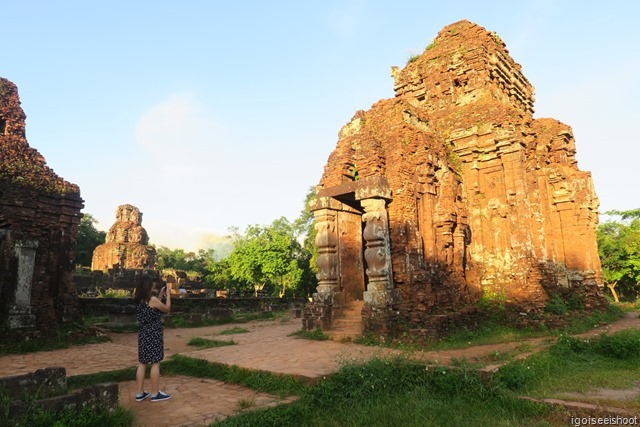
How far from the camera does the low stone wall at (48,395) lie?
3494 mm

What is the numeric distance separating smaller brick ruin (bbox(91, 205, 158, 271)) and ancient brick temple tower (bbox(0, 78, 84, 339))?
14.3m

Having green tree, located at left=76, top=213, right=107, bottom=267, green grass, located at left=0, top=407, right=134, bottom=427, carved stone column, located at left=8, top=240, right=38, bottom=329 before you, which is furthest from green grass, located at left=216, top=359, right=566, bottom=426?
green tree, located at left=76, top=213, right=107, bottom=267

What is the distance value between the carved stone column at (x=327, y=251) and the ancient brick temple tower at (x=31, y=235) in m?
6.99

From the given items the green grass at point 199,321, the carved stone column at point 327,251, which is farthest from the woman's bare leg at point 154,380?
the green grass at point 199,321

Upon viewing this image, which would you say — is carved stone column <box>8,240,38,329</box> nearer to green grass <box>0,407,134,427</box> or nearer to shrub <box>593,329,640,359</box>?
green grass <box>0,407,134,427</box>

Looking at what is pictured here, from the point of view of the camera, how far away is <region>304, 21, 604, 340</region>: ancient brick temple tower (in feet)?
29.4

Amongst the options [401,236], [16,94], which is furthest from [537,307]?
[16,94]

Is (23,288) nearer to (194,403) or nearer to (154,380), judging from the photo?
(154,380)

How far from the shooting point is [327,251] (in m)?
10.1

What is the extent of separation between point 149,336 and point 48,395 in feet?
3.87

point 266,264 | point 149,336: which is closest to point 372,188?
point 149,336

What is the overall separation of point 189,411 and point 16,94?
1180cm

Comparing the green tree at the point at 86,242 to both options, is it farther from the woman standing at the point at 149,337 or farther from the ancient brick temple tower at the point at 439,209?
the woman standing at the point at 149,337

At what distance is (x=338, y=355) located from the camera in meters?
6.72
